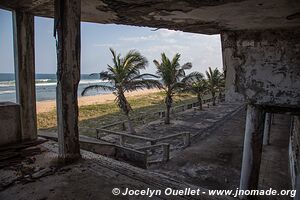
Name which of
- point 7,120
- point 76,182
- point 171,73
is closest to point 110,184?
point 76,182

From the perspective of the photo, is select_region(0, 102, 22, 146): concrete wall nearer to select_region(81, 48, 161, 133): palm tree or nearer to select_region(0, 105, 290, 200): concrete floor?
select_region(0, 105, 290, 200): concrete floor

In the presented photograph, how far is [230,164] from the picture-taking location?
7473mm

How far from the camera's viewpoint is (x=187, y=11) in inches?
115

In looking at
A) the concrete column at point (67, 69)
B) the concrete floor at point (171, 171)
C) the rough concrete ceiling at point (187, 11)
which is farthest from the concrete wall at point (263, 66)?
the concrete column at point (67, 69)

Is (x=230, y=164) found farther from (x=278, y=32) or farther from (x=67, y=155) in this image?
(x=67, y=155)

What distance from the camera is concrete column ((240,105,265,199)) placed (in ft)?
15.9

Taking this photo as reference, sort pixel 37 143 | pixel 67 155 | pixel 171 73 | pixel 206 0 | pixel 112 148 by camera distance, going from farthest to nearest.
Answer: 1. pixel 171 73
2. pixel 112 148
3. pixel 37 143
4. pixel 67 155
5. pixel 206 0

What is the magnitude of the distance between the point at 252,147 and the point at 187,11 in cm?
357

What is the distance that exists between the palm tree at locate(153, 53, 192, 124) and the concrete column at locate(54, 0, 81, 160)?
1135 cm

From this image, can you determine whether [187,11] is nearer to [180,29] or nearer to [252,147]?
[180,29]

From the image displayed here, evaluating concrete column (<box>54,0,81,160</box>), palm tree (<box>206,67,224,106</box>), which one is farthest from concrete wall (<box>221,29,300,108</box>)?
palm tree (<box>206,67,224,106</box>)

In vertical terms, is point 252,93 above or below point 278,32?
below

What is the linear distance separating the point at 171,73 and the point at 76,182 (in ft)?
39.8

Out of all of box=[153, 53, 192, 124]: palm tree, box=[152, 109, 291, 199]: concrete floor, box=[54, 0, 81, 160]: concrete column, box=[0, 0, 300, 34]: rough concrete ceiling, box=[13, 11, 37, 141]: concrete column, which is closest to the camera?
box=[0, 0, 300, 34]: rough concrete ceiling
